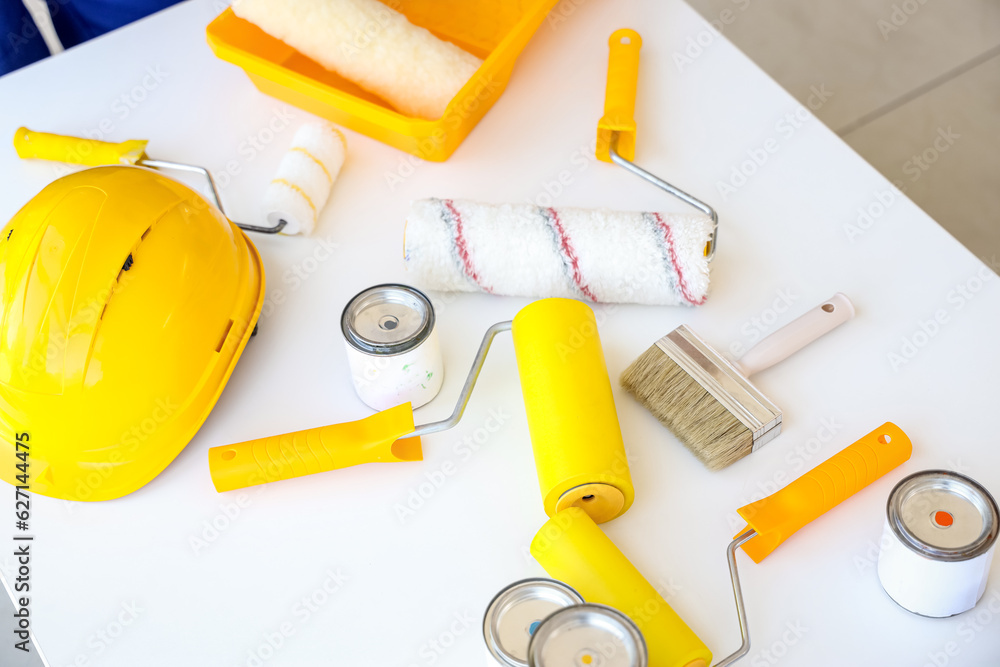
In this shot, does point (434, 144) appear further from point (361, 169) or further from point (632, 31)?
point (632, 31)

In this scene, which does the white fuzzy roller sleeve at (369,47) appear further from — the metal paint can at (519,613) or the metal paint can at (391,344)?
the metal paint can at (519,613)

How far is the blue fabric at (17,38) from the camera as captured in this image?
1.36m

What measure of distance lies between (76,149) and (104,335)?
0.41 metres

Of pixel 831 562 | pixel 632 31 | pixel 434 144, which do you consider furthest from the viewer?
pixel 632 31

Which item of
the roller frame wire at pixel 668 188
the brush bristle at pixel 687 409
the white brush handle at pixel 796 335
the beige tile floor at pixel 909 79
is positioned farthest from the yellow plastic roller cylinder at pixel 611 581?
the beige tile floor at pixel 909 79

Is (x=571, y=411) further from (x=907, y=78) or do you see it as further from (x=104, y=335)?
(x=907, y=78)

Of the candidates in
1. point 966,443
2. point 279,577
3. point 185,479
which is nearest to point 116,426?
point 185,479

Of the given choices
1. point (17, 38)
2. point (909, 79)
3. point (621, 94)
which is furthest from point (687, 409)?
→ point (909, 79)

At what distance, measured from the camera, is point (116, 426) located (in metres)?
0.84

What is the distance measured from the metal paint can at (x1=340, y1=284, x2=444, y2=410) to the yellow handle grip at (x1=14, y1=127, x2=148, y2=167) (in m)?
0.44

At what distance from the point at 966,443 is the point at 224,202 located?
87cm

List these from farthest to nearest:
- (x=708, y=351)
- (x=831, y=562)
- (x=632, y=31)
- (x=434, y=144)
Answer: (x=632, y=31) → (x=434, y=144) → (x=708, y=351) → (x=831, y=562)

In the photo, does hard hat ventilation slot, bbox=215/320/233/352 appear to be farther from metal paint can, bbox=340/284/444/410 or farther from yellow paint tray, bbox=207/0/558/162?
yellow paint tray, bbox=207/0/558/162

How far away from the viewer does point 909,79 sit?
2148 millimetres
